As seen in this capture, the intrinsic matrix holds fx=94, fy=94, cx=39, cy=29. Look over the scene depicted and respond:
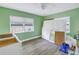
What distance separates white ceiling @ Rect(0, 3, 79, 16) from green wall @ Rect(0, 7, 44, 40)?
0.16 feet

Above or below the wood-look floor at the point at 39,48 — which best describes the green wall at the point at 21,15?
above

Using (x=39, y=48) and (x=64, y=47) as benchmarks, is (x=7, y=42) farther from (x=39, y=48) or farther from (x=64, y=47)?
(x=64, y=47)

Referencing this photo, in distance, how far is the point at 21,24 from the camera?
3.94 feet

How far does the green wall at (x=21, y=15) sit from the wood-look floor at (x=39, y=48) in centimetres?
9

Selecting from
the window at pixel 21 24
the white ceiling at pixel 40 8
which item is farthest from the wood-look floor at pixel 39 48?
the white ceiling at pixel 40 8

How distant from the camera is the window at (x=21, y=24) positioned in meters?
1.16

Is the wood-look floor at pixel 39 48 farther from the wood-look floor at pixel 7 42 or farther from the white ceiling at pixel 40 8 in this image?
the white ceiling at pixel 40 8

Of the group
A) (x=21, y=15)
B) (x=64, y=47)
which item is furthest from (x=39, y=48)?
(x=21, y=15)

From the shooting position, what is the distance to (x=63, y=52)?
119 centimetres

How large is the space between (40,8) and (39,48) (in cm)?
51

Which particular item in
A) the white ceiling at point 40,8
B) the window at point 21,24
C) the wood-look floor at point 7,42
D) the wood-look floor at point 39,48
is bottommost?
the wood-look floor at point 39,48
